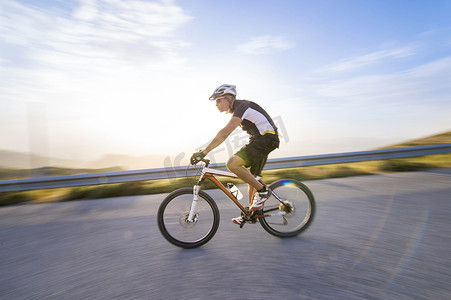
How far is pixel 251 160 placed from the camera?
4.09 metres

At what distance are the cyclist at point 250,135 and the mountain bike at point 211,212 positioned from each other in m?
0.15

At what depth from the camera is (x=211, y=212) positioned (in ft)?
13.1

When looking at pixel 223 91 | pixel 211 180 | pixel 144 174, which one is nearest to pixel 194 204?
pixel 211 180

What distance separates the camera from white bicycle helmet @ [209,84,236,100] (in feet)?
13.4

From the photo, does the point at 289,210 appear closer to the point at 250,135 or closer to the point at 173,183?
the point at 250,135

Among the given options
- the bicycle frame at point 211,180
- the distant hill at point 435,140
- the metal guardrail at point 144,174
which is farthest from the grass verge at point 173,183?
the bicycle frame at point 211,180

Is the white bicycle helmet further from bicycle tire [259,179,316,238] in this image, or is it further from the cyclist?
bicycle tire [259,179,316,238]

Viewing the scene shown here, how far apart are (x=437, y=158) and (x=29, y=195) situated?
12445 millimetres

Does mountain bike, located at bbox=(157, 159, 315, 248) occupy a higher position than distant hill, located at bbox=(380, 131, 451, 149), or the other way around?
distant hill, located at bbox=(380, 131, 451, 149)

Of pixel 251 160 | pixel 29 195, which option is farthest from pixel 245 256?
pixel 29 195

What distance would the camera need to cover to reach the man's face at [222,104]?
414 centimetres

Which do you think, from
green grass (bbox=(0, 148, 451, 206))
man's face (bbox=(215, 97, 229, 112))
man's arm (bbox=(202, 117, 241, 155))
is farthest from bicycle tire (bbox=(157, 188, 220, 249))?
green grass (bbox=(0, 148, 451, 206))

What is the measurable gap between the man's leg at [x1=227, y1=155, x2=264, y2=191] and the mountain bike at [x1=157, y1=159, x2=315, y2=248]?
0.11 metres

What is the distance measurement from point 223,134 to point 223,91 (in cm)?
65
